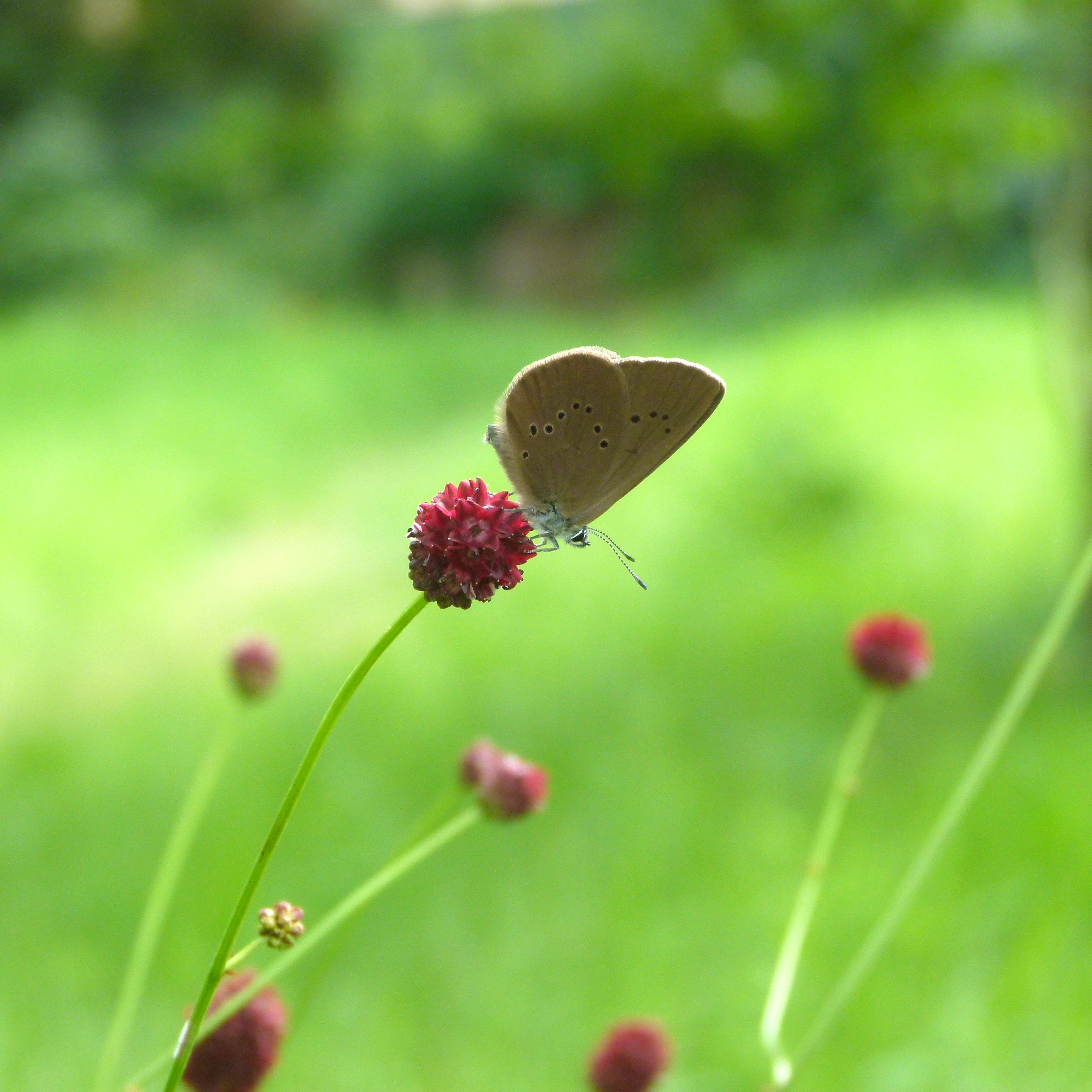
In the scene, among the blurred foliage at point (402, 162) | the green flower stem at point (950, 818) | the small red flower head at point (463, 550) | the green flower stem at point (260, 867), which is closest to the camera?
the green flower stem at point (260, 867)

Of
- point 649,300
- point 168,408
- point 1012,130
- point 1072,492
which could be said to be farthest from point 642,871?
point 649,300

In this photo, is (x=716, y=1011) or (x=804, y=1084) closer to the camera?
(x=804, y=1084)

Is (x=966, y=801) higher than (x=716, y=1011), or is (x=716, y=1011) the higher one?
(x=966, y=801)

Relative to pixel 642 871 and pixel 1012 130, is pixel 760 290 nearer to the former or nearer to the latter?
pixel 1012 130

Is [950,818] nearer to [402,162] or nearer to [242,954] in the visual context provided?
[242,954]

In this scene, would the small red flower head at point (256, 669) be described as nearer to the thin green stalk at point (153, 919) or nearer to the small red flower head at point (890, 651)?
the thin green stalk at point (153, 919)

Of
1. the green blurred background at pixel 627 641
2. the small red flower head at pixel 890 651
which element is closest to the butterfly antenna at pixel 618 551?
the small red flower head at pixel 890 651

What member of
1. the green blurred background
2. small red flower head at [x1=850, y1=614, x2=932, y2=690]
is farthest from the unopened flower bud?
the green blurred background

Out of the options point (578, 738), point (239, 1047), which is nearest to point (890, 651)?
point (239, 1047)
